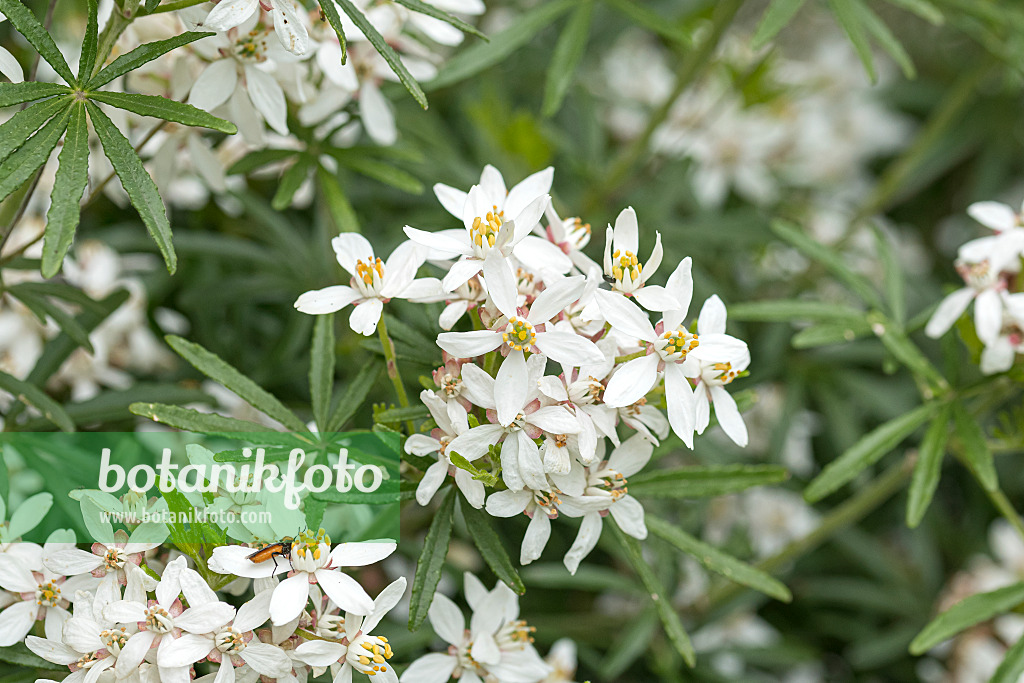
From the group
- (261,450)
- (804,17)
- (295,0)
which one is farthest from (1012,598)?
(804,17)

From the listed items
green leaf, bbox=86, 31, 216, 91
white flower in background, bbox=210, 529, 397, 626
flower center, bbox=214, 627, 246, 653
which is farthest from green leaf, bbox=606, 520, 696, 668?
green leaf, bbox=86, 31, 216, 91

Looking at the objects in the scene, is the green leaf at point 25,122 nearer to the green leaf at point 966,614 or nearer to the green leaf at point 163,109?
the green leaf at point 163,109

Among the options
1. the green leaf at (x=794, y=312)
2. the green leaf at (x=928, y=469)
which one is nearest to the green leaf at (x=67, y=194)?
the green leaf at (x=794, y=312)

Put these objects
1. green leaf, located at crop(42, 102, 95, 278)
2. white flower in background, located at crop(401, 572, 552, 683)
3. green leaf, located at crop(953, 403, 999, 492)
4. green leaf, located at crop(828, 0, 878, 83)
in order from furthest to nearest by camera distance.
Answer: green leaf, located at crop(828, 0, 878, 83)
green leaf, located at crop(953, 403, 999, 492)
white flower in background, located at crop(401, 572, 552, 683)
green leaf, located at crop(42, 102, 95, 278)

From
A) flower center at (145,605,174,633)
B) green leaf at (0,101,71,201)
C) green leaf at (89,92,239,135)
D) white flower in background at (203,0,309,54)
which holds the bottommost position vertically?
flower center at (145,605,174,633)

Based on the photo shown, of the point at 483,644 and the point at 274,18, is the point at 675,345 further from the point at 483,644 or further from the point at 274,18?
the point at 274,18

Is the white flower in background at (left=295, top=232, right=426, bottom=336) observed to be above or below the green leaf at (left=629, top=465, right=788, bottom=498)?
above

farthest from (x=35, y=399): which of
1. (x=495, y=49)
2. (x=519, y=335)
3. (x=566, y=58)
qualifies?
(x=566, y=58)

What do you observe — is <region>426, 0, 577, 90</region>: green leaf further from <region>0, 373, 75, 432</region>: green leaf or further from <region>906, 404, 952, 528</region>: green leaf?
<region>906, 404, 952, 528</region>: green leaf
